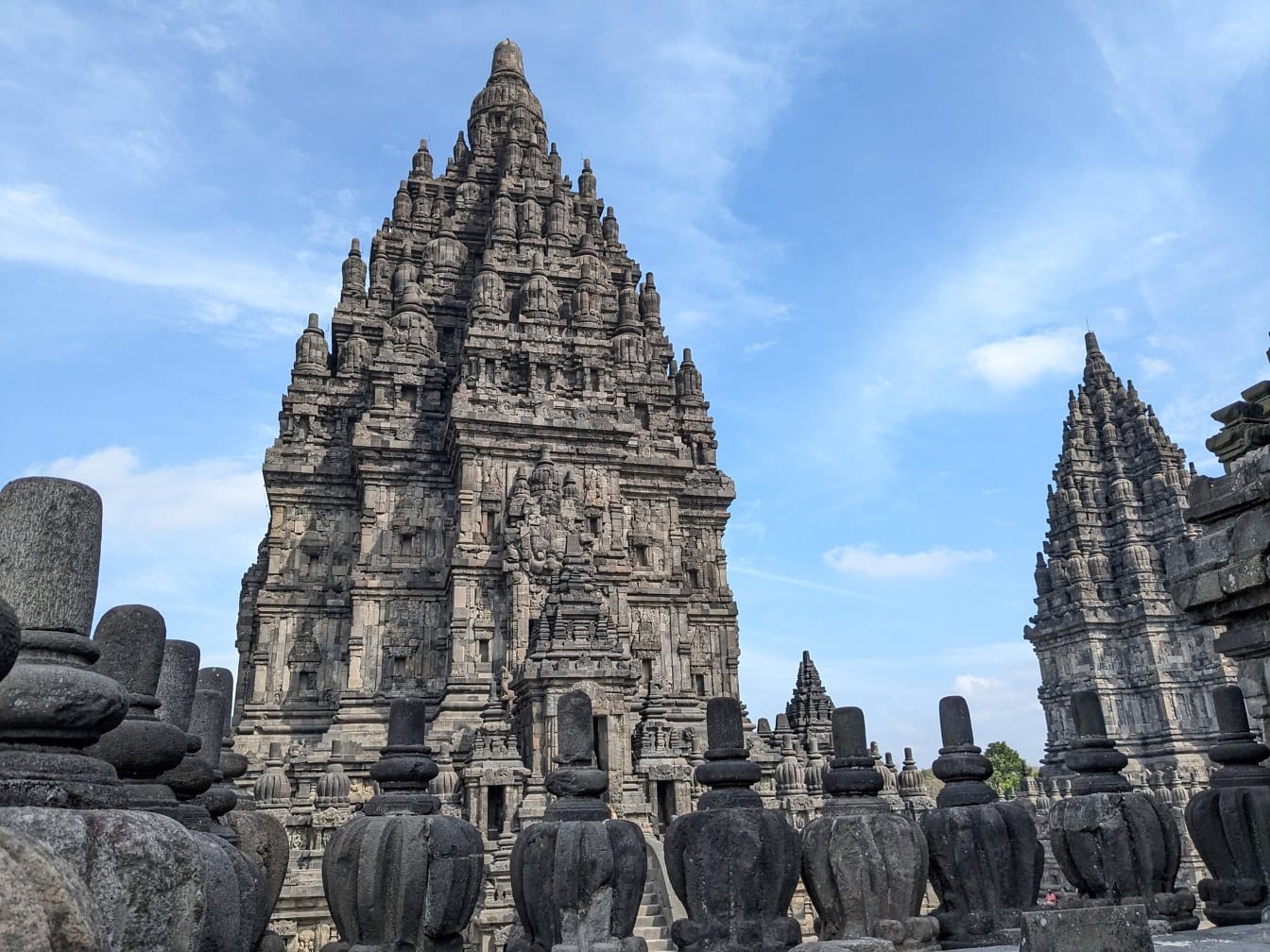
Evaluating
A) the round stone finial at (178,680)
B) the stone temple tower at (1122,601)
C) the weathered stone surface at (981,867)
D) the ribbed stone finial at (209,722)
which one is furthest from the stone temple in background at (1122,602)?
the round stone finial at (178,680)

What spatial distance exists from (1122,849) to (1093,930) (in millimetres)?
3381

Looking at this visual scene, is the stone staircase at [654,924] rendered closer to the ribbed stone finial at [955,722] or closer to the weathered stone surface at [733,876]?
the ribbed stone finial at [955,722]

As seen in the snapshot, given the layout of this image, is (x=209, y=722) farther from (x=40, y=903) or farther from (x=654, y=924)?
(x=654, y=924)

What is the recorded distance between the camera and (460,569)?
25922 mm

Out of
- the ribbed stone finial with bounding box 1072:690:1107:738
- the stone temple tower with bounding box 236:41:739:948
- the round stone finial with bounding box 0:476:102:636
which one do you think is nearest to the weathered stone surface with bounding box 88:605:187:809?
the round stone finial with bounding box 0:476:102:636

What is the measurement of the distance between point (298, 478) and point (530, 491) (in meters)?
10.1

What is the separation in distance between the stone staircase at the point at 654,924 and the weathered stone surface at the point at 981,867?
786 cm

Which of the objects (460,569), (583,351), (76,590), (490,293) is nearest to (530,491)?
(460,569)

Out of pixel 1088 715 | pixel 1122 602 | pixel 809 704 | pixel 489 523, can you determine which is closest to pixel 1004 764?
pixel 1122 602

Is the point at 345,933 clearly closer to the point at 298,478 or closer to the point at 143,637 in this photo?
the point at 143,637

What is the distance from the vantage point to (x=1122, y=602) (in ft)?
144

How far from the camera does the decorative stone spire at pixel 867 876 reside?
21.2ft

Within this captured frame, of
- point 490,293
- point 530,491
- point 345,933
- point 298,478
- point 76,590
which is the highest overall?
point 490,293

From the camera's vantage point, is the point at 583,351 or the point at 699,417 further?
the point at 699,417
